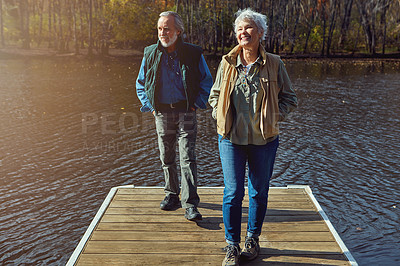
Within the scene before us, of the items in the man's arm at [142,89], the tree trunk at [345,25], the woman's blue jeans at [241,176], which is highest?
the tree trunk at [345,25]

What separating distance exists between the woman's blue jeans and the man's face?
57.3 inches

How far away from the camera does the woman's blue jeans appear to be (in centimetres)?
352

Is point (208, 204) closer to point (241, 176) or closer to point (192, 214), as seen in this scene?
point (192, 214)

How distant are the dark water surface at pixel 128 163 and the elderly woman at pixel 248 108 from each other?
2418 mm

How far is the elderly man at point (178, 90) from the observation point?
451cm

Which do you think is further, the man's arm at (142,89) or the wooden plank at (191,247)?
the man's arm at (142,89)

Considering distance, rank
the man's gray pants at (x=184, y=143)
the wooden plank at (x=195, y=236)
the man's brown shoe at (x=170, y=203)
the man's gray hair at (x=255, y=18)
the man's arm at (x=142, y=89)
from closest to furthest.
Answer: the man's gray hair at (x=255, y=18)
the wooden plank at (x=195, y=236)
the man's gray pants at (x=184, y=143)
the man's arm at (x=142, y=89)
the man's brown shoe at (x=170, y=203)

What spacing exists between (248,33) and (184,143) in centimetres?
168

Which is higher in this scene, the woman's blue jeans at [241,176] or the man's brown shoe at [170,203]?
the woman's blue jeans at [241,176]

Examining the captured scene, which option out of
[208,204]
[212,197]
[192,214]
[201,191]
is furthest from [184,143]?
[201,191]

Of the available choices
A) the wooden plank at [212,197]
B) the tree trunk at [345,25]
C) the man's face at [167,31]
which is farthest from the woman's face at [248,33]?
the tree trunk at [345,25]

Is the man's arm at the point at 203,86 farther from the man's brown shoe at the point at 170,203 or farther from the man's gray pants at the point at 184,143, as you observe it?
the man's brown shoe at the point at 170,203

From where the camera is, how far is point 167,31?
440 cm

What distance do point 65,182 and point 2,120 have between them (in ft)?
19.9
